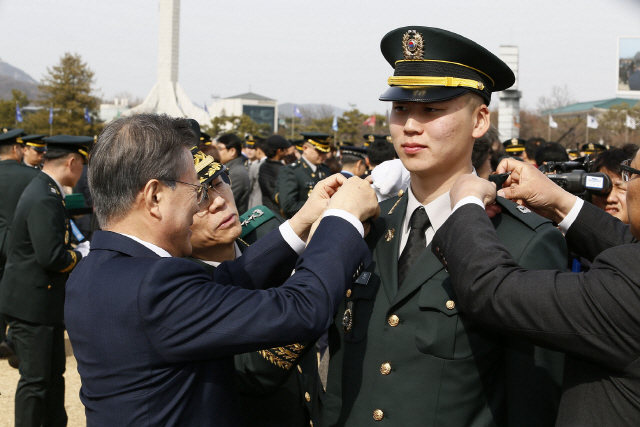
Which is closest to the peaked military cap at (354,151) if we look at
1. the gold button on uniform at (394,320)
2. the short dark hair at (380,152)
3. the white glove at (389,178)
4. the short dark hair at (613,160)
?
the short dark hair at (380,152)

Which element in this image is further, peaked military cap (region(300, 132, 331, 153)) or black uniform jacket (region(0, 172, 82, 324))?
peaked military cap (region(300, 132, 331, 153))

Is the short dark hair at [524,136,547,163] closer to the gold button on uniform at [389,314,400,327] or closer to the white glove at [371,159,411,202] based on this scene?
the white glove at [371,159,411,202]

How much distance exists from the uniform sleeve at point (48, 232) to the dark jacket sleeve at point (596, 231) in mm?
3800

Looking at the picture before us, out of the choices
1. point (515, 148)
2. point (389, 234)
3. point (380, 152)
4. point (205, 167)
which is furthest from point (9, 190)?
point (515, 148)

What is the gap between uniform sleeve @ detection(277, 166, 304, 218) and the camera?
8.29 metres

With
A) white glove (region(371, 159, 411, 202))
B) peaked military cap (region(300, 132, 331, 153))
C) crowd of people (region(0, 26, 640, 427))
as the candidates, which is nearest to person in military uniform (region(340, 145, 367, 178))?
peaked military cap (region(300, 132, 331, 153))

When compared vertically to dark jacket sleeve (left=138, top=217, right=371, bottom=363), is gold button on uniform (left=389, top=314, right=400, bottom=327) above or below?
below

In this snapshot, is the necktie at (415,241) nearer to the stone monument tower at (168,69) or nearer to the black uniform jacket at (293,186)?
the black uniform jacket at (293,186)

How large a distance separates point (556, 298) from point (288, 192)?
6868mm

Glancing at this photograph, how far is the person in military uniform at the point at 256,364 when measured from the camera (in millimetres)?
2205

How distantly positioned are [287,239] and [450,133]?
785 mm

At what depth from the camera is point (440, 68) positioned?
2080 mm

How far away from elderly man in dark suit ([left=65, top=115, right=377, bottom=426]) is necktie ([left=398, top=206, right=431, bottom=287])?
19cm

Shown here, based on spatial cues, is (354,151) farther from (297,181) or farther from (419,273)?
(419,273)
